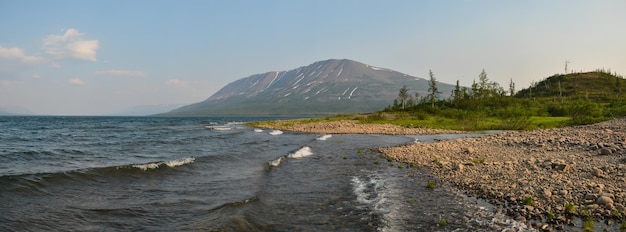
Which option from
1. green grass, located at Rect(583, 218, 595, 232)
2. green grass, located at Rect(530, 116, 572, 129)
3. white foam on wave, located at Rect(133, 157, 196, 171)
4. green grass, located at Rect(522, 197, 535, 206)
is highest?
green grass, located at Rect(530, 116, 572, 129)

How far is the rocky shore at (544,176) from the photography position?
1188 centimetres

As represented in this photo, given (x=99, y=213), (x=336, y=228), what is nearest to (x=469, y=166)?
(x=336, y=228)

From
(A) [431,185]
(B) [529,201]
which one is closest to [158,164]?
(A) [431,185]

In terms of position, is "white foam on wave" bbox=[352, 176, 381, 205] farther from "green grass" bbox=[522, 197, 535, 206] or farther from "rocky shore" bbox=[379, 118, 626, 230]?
"green grass" bbox=[522, 197, 535, 206]

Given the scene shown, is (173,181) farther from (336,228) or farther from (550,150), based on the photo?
(550,150)

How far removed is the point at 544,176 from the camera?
1627 cm

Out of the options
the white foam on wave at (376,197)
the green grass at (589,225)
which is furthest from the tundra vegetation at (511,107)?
the green grass at (589,225)

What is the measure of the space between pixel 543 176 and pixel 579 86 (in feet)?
507

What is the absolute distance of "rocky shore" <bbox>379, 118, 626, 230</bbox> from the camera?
11875mm

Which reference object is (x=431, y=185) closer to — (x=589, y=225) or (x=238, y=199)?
(x=589, y=225)

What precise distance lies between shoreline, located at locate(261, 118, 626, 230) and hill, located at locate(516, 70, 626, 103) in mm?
114363

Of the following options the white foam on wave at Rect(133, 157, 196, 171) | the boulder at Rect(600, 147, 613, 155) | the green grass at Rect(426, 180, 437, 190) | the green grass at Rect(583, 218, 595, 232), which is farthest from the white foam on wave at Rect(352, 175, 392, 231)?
the boulder at Rect(600, 147, 613, 155)

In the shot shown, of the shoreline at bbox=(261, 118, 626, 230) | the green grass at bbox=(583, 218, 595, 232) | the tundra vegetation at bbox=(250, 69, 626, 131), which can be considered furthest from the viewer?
the tundra vegetation at bbox=(250, 69, 626, 131)

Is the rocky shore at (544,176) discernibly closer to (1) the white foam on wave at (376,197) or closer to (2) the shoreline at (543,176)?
(2) the shoreline at (543,176)
